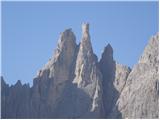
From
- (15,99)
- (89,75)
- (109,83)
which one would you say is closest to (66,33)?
(89,75)

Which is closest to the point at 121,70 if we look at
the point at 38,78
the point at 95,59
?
the point at 95,59

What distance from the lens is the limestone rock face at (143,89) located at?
15100 cm

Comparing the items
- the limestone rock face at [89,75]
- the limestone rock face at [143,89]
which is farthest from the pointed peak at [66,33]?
the limestone rock face at [143,89]

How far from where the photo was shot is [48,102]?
160 meters

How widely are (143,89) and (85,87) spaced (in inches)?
435

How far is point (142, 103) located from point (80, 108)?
10935 millimetres

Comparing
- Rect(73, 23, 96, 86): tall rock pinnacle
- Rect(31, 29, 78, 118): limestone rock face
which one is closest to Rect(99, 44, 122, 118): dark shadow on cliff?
Rect(73, 23, 96, 86): tall rock pinnacle

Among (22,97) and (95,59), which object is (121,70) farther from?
(22,97)

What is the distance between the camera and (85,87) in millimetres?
158875

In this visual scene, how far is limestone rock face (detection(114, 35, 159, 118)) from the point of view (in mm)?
151000

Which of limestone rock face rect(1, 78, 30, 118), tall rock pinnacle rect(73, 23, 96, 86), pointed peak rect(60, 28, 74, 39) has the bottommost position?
limestone rock face rect(1, 78, 30, 118)

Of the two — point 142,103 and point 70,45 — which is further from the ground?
point 70,45

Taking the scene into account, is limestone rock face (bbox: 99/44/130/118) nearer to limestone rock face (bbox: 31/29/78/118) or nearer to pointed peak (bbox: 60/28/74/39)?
limestone rock face (bbox: 31/29/78/118)

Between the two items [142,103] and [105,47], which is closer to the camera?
[142,103]
